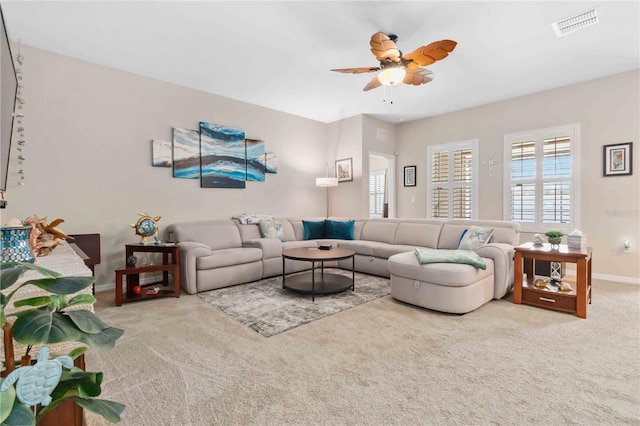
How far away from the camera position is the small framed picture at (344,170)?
19.8 ft

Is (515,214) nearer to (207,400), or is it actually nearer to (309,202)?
(309,202)

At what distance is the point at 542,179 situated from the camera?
4777 mm

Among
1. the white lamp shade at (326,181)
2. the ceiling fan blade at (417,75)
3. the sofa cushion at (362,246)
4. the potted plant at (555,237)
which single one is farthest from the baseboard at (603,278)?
the ceiling fan blade at (417,75)

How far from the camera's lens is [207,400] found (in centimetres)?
166

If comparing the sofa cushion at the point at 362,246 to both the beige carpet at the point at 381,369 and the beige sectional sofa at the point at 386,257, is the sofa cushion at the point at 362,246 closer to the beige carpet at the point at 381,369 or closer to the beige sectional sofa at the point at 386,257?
the beige sectional sofa at the point at 386,257

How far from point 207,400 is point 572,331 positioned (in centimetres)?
278

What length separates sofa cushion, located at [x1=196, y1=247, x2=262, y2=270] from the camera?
3.63 meters

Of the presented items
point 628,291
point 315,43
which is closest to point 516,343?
point 628,291

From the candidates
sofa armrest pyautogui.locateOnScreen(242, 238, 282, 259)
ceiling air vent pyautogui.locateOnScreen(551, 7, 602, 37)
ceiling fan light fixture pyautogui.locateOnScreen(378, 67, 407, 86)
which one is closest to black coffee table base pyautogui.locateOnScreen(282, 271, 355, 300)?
sofa armrest pyautogui.locateOnScreen(242, 238, 282, 259)

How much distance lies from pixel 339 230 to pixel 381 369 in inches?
128

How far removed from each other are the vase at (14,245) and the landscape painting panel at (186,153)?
312 centimetres

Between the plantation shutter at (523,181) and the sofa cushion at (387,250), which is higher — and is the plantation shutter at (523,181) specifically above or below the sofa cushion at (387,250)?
above

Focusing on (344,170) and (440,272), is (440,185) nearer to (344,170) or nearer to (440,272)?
(344,170)

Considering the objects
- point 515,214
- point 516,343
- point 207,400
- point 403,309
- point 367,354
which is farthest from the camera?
point 515,214
